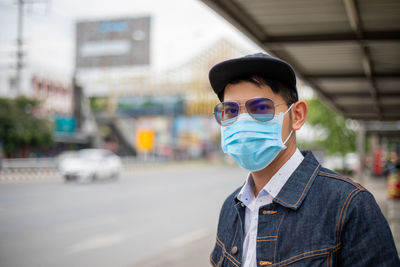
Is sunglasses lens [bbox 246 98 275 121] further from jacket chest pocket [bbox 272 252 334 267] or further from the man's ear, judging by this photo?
jacket chest pocket [bbox 272 252 334 267]

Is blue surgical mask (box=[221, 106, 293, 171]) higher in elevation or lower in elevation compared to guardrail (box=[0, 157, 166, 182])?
higher

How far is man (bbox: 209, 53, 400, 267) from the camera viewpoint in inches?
51.8

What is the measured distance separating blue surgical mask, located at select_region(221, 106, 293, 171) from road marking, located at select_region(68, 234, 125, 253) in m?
5.87

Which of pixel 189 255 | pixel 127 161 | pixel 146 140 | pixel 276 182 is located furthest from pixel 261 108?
pixel 146 140

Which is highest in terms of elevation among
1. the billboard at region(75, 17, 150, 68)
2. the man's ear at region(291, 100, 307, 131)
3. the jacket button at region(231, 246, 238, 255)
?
the billboard at region(75, 17, 150, 68)

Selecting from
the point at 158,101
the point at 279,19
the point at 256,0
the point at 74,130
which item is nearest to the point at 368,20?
the point at 279,19

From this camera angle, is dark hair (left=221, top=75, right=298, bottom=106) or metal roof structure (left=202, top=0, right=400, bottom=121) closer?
dark hair (left=221, top=75, right=298, bottom=106)

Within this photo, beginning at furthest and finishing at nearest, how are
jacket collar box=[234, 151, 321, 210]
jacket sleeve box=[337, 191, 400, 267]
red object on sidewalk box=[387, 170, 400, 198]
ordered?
1. red object on sidewalk box=[387, 170, 400, 198]
2. jacket collar box=[234, 151, 321, 210]
3. jacket sleeve box=[337, 191, 400, 267]

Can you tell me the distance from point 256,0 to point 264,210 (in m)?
4.21

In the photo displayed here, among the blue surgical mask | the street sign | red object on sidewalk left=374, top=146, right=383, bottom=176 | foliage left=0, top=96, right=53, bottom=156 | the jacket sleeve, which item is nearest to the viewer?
the jacket sleeve

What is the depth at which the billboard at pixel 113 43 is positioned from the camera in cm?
3369

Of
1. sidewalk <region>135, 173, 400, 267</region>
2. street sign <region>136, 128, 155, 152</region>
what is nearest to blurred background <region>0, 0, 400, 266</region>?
sidewalk <region>135, 173, 400, 267</region>

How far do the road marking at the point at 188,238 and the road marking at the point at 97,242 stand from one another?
1.00m

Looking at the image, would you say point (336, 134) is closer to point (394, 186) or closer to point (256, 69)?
point (394, 186)
